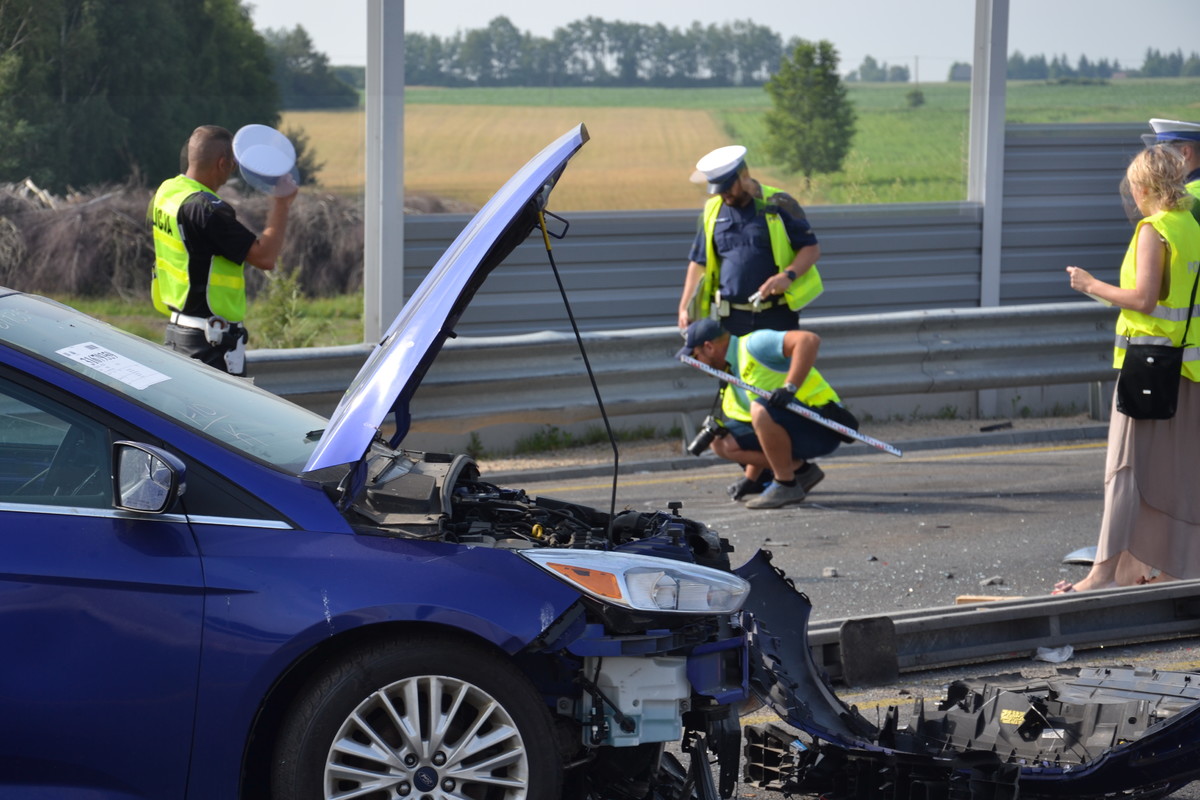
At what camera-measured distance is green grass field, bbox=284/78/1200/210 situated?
10453 mm

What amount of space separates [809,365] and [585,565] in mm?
4990

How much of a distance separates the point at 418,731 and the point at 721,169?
224 inches

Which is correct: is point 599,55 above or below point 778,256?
above

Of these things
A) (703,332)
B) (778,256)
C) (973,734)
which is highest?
(778,256)

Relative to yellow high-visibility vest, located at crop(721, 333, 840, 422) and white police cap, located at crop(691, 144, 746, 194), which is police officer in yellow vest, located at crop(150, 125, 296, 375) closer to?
white police cap, located at crop(691, 144, 746, 194)

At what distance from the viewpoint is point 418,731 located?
10.9ft

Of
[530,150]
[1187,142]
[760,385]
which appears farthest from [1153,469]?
[530,150]

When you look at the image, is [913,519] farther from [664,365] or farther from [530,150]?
[530,150]

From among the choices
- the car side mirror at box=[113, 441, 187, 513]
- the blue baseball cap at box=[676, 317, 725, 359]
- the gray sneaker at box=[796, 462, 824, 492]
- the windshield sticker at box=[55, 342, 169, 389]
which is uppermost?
the windshield sticker at box=[55, 342, 169, 389]

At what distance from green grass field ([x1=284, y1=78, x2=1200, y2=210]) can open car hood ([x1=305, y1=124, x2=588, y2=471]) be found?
6.74 metres

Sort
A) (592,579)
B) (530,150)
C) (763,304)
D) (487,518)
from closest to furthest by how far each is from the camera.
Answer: (592,579) → (487,518) → (763,304) → (530,150)

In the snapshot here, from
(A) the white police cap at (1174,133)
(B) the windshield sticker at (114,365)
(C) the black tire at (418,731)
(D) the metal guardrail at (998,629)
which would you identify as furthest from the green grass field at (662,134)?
(C) the black tire at (418,731)

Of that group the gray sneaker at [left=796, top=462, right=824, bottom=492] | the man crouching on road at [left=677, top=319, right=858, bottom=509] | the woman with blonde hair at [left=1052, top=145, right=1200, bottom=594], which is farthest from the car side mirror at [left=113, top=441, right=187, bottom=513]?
the gray sneaker at [left=796, top=462, right=824, bottom=492]

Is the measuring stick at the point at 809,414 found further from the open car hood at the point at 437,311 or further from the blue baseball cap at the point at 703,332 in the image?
the open car hood at the point at 437,311
